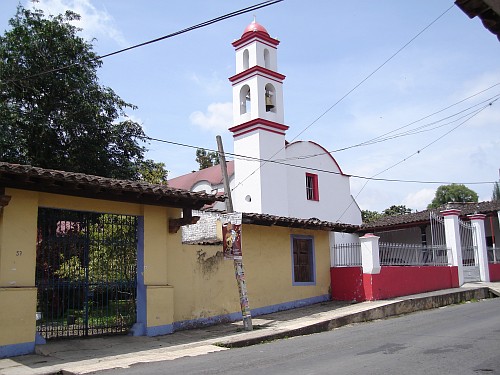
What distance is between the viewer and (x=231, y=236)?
1196 centimetres

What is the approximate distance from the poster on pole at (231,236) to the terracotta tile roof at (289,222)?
4.13 ft

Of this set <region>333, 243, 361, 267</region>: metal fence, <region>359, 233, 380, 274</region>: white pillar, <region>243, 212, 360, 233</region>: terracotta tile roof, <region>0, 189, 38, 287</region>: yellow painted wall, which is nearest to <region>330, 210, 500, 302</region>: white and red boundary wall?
<region>359, 233, 380, 274</region>: white pillar

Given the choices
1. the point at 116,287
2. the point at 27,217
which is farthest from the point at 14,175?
the point at 116,287

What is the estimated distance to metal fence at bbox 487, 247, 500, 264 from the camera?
21.8 meters

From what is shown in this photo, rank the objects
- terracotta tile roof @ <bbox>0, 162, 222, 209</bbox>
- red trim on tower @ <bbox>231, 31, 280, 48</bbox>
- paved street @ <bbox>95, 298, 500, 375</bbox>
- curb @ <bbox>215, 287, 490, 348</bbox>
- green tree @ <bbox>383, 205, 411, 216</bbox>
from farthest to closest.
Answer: green tree @ <bbox>383, 205, 411, 216</bbox>, red trim on tower @ <bbox>231, 31, 280, 48</bbox>, curb @ <bbox>215, 287, 490, 348</bbox>, terracotta tile roof @ <bbox>0, 162, 222, 209</bbox>, paved street @ <bbox>95, 298, 500, 375</bbox>

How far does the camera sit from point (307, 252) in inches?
650

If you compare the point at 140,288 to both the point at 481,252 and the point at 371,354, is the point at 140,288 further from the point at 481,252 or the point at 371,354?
the point at 481,252

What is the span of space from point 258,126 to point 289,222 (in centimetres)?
1071

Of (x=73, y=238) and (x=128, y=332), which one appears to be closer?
(x=73, y=238)

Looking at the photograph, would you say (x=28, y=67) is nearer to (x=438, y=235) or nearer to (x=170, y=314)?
(x=170, y=314)

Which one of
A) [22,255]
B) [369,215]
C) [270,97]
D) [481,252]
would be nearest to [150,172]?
[270,97]

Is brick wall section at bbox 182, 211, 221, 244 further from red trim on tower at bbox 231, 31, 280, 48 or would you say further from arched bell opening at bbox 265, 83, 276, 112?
red trim on tower at bbox 231, 31, 280, 48

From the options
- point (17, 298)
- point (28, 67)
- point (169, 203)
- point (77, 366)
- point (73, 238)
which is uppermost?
point (28, 67)

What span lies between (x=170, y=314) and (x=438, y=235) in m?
13.4
